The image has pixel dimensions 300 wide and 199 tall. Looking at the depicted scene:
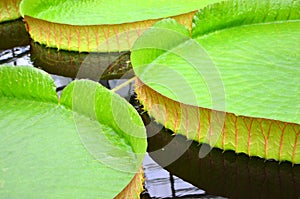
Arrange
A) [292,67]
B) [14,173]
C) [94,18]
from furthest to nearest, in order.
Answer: [94,18] → [292,67] → [14,173]

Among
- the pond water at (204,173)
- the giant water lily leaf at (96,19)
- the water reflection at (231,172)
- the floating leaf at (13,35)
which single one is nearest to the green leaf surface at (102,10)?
the giant water lily leaf at (96,19)

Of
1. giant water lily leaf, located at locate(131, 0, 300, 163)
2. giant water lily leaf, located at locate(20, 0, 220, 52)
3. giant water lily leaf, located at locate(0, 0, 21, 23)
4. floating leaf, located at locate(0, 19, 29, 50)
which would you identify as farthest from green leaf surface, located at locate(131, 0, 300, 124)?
giant water lily leaf, located at locate(0, 0, 21, 23)

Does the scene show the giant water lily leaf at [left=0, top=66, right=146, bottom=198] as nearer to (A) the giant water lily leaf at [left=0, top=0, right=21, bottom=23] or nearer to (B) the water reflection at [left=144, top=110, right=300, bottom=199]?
(B) the water reflection at [left=144, top=110, right=300, bottom=199]

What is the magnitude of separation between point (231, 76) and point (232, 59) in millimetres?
106

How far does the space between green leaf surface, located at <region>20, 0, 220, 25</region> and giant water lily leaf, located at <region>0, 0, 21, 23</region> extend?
0.69 ft

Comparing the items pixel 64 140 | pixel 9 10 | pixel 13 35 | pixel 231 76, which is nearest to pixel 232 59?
pixel 231 76

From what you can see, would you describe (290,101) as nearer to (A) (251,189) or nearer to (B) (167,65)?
(A) (251,189)

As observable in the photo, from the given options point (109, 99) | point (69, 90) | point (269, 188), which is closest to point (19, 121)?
point (69, 90)

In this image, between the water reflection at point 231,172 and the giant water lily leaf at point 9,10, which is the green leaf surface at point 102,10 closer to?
the giant water lily leaf at point 9,10

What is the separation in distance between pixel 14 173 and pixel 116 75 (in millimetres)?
555

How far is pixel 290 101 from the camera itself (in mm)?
1300

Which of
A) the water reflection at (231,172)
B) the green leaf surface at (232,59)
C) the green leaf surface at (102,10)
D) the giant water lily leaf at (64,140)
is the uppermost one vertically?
the green leaf surface at (102,10)

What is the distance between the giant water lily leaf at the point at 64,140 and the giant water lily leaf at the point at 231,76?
0.15 meters

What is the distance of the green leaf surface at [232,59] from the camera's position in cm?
132
